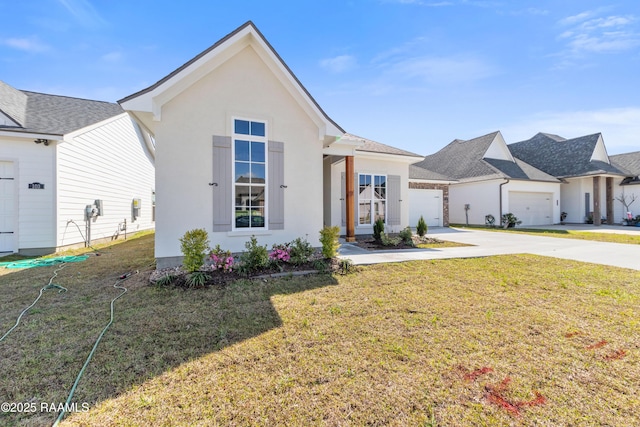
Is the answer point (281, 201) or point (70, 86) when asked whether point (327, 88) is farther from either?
point (70, 86)

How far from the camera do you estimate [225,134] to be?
20.6 ft

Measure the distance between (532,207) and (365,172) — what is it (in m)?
15.7

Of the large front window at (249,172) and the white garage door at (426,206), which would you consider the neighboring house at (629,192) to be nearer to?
the white garage door at (426,206)

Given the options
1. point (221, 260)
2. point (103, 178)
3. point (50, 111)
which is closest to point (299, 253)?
point (221, 260)

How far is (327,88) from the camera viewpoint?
11.1m

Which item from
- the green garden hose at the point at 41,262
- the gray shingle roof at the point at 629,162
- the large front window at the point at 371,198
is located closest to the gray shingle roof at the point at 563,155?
the gray shingle roof at the point at 629,162

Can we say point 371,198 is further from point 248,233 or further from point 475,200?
point 475,200

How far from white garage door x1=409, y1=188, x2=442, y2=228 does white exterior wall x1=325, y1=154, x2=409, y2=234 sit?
4490 millimetres

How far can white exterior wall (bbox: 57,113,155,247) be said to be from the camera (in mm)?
8797

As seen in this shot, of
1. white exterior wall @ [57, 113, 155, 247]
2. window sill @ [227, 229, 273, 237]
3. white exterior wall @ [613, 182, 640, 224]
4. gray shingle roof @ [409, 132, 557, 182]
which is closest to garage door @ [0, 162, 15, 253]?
white exterior wall @ [57, 113, 155, 247]

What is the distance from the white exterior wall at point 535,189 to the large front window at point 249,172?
17.4 metres

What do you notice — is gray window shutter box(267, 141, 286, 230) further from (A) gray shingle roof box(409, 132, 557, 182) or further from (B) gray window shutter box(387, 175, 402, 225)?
(A) gray shingle roof box(409, 132, 557, 182)

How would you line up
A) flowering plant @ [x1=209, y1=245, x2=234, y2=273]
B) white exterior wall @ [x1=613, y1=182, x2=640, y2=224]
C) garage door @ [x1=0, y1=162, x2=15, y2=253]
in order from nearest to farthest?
flowering plant @ [x1=209, y1=245, x2=234, y2=273] < garage door @ [x1=0, y1=162, x2=15, y2=253] < white exterior wall @ [x1=613, y1=182, x2=640, y2=224]

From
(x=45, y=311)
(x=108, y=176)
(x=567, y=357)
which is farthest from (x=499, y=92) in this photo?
(x=108, y=176)
